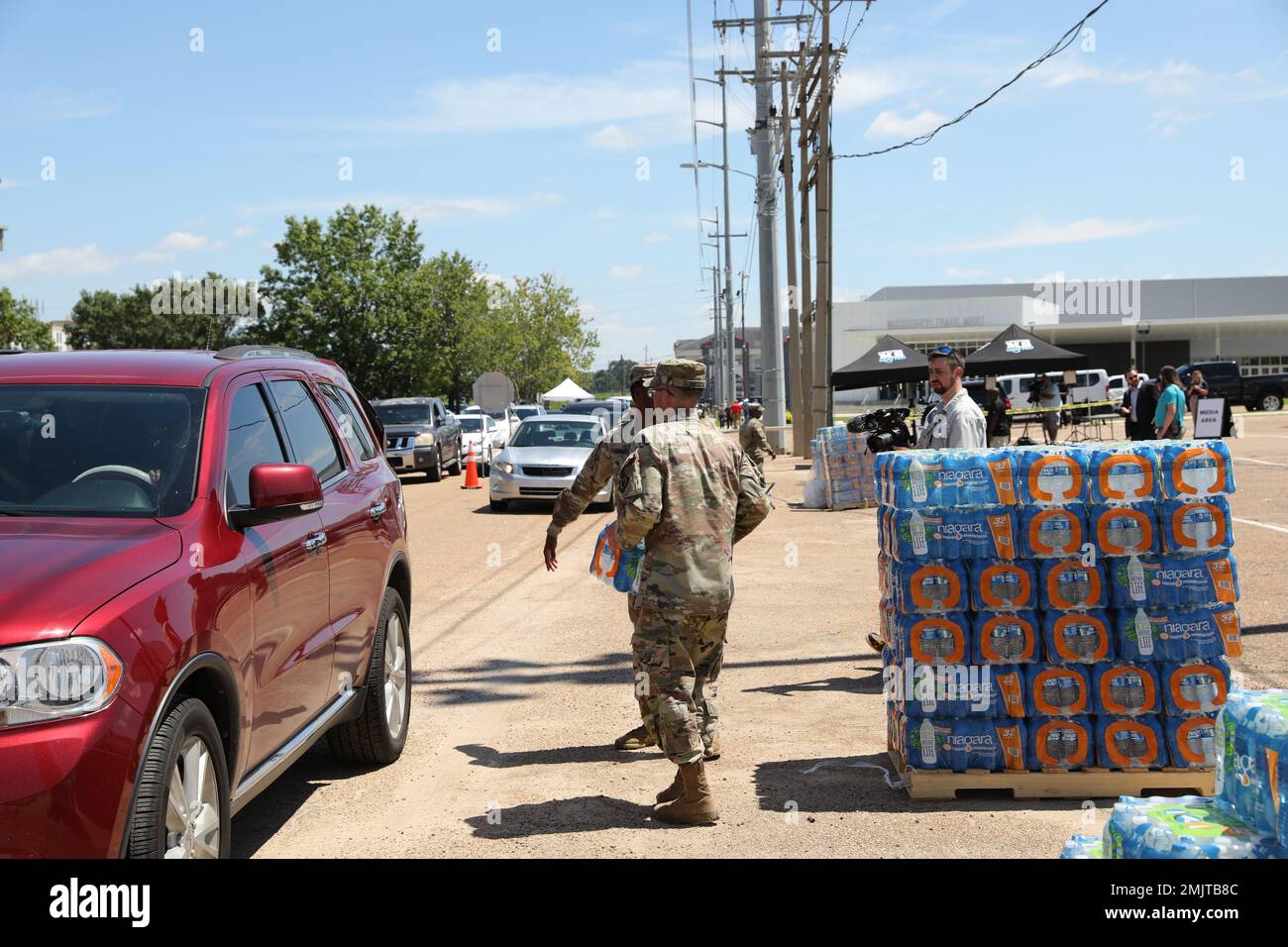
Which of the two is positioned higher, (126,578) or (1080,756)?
(126,578)

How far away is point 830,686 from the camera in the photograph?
7957mm

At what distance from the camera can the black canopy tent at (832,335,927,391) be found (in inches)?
917

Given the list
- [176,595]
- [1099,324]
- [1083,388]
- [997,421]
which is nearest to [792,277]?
[997,421]

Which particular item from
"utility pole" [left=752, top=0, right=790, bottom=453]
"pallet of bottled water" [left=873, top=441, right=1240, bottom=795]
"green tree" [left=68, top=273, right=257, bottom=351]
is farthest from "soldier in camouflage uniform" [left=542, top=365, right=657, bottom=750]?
"green tree" [left=68, top=273, right=257, bottom=351]

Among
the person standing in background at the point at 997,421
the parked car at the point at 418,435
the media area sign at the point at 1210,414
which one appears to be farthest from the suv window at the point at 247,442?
the parked car at the point at 418,435

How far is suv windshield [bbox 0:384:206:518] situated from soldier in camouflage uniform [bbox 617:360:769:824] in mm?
1806

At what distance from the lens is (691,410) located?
5.73 meters

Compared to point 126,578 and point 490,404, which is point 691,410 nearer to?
point 126,578

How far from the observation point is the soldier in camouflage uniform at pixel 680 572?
5297mm

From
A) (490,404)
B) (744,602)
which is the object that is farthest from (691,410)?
(490,404)

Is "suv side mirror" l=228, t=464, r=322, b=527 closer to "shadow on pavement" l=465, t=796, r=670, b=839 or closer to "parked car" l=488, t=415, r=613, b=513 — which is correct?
"shadow on pavement" l=465, t=796, r=670, b=839

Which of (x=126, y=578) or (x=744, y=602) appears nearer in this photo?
(x=126, y=578)
